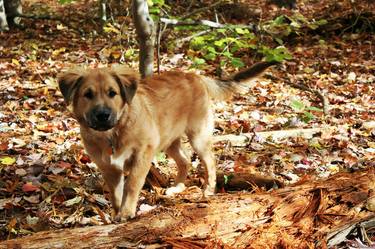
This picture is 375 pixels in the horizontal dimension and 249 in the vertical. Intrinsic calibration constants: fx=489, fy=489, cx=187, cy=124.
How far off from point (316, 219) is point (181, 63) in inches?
269

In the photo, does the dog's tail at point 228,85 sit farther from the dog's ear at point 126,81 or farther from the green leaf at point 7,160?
the green leaf at point 7,160

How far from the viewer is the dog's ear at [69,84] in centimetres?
390

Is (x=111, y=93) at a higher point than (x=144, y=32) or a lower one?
lower

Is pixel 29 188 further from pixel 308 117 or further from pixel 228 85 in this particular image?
pixel 308 117

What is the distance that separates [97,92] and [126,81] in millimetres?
284

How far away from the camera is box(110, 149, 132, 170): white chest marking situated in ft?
12.8

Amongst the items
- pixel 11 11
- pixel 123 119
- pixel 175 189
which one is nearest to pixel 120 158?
pixel 123 119

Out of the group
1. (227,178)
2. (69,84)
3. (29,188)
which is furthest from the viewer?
(227,178)

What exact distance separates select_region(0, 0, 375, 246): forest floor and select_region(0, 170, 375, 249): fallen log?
0.59 m

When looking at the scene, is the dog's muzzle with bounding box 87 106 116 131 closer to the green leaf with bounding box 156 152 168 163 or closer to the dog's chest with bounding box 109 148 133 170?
the dog's chest with bounding box 109 148 133 170

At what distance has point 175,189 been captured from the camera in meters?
4.68

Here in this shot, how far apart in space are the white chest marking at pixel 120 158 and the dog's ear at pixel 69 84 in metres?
0.58

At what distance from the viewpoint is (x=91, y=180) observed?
15.7 ft

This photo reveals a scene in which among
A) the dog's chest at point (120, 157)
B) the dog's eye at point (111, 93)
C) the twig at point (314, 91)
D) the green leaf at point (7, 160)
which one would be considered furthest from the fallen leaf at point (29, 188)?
the twig at point (314, 91)
